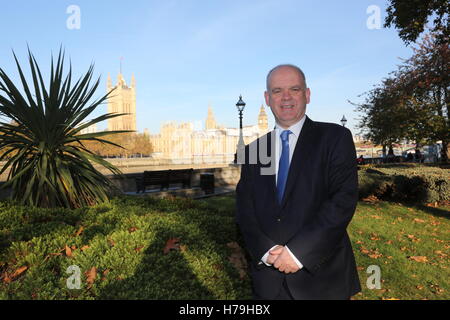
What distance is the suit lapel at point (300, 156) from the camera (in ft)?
6.79

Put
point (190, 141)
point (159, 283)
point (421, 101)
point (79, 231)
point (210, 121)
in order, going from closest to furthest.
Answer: point (159, 283)
point (79, 231)
point (421, 101)
point (190, 141)
point (210, 121)

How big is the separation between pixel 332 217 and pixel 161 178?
11.2 metres

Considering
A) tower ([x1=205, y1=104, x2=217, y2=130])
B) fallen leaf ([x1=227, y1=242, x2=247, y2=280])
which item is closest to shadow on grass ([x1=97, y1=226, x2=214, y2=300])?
fallen leaf ([x1=227, y1=242, x2=247, y2=280])

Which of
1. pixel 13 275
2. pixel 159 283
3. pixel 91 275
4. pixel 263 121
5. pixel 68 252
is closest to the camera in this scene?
pixel 159 283

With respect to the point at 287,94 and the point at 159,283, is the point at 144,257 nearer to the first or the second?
the point at 159,283

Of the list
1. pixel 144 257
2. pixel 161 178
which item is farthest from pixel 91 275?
pixel 161 178

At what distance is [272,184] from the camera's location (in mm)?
2180

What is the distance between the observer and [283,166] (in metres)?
2.19

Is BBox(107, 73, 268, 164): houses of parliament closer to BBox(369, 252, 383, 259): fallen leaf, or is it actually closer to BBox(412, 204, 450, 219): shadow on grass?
BBox(412, 204, 450, 219): shadow on grass

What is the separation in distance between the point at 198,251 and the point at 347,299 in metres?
1.49

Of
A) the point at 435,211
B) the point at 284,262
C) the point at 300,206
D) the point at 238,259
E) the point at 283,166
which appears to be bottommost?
the point at 435,211

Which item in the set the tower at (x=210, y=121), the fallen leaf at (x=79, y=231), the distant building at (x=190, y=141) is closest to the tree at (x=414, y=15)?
the fallen leaf at (x=79, y=231)

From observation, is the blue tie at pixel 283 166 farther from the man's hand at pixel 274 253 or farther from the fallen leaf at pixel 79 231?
the fallen leaf at pixel 79 231
